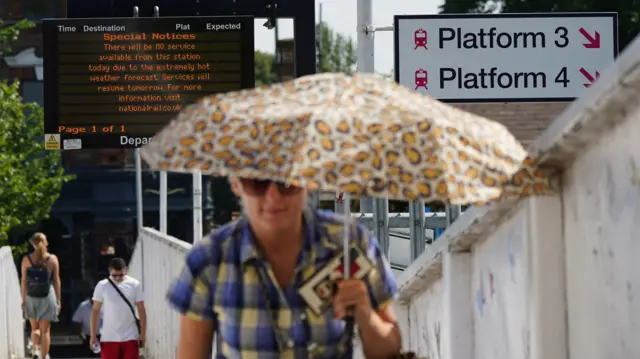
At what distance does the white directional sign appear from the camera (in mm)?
11812

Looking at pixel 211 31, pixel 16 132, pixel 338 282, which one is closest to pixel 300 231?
pixel 338 282

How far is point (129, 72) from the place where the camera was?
14000 millimetres

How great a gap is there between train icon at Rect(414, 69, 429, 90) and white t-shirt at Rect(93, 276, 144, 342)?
3753mm

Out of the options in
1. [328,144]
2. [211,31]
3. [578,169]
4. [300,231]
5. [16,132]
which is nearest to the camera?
[328,144]

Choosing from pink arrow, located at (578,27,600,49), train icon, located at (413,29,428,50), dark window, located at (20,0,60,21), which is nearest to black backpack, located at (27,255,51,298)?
train icon, located at (413,29,428,50)

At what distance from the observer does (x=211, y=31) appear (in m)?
13.9

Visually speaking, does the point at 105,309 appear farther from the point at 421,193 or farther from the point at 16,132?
the point at 16,132

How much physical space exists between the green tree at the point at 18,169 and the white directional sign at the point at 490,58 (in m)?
16.8

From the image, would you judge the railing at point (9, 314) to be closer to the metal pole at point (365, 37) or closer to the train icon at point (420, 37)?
the metal pole at point (365, 37)

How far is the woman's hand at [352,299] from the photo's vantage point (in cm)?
401

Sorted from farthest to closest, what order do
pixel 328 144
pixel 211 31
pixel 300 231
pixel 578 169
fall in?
pixel 211 31
pixel 578 169
pixel 300 231
pixel 328 144

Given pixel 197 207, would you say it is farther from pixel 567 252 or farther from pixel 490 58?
pixel 567 252

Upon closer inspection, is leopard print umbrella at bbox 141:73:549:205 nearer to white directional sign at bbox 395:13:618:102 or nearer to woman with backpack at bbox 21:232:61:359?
white directional sign at bbox 395:13:618:102

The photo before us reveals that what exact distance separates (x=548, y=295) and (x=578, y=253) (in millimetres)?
248
